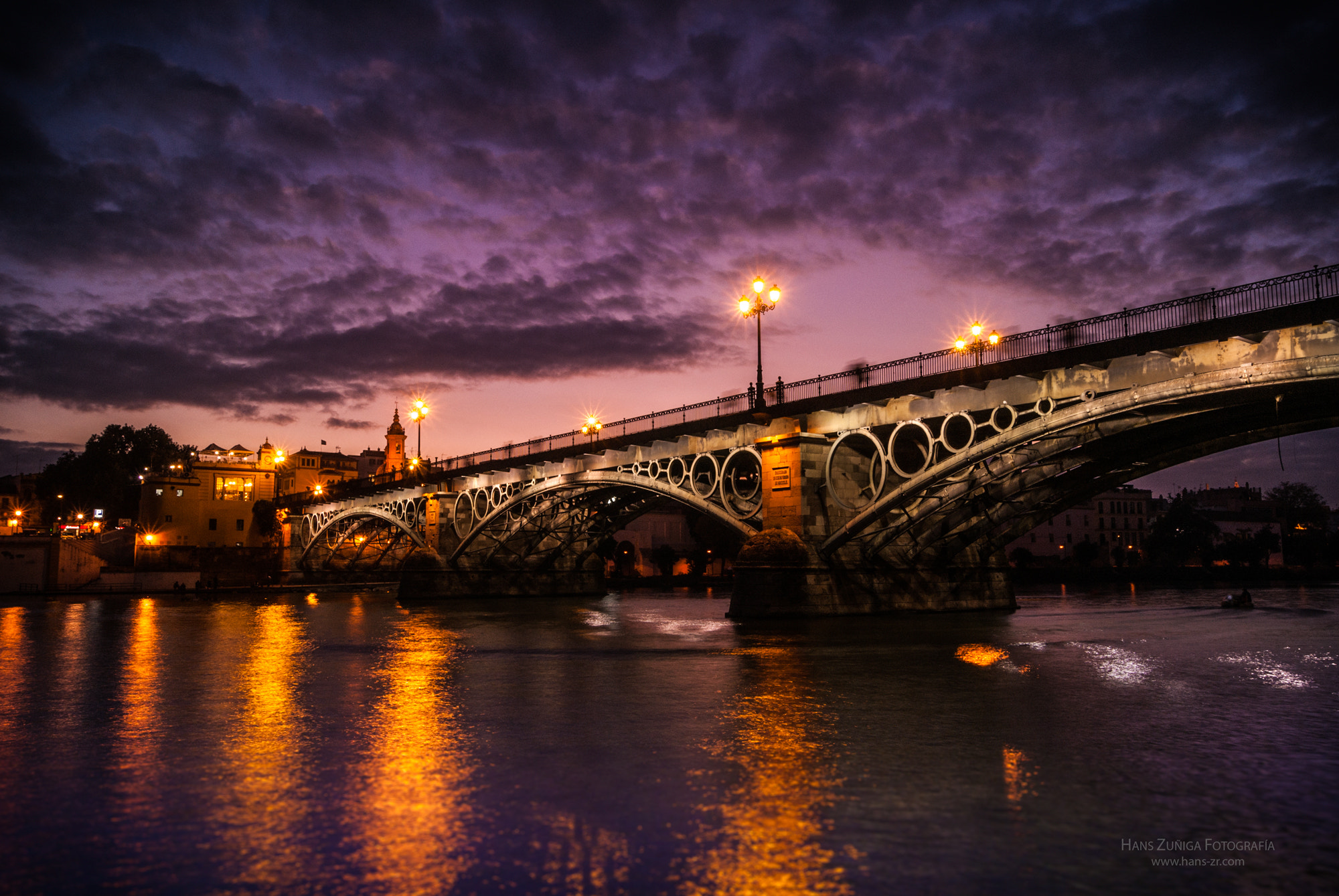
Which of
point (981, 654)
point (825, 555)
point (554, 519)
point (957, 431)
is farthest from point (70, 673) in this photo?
point (554, 519)

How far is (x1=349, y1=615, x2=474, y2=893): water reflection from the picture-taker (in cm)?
509

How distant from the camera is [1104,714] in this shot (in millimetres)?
10336

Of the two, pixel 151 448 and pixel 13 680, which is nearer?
pixel 13 680

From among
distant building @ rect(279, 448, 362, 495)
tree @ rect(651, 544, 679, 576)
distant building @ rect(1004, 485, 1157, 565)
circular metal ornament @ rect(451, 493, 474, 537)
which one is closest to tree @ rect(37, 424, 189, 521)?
distant building @ rect(279, 448, 362, 495)

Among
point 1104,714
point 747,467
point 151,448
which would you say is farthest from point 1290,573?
point 151,448

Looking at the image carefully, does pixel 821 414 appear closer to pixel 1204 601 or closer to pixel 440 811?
pixel 440 811

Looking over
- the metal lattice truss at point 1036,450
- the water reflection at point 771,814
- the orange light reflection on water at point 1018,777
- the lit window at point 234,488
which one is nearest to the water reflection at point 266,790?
the water reflection at point 771,814

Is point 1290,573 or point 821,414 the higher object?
point 821,414

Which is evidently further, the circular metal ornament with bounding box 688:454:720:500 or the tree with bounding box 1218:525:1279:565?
the tree with bounding box 1218:525:1279:565

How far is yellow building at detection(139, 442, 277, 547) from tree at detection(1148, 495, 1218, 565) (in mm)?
110420

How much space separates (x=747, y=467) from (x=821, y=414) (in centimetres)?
1536

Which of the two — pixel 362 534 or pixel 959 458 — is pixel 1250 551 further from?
pixel 362 534

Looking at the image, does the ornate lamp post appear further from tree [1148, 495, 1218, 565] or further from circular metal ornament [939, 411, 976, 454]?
tree [1148, 495, 1218, 565]

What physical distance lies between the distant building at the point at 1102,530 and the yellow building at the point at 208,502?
95970mm
